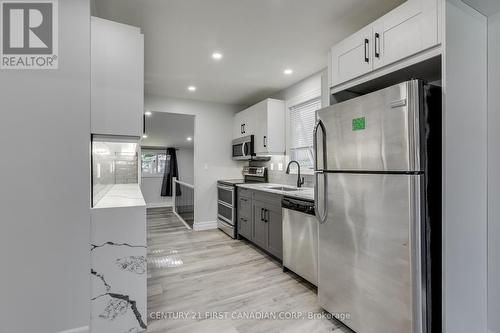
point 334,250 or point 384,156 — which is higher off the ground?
point 384,156

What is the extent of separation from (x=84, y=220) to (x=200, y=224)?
3055mm

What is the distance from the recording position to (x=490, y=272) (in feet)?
5.08

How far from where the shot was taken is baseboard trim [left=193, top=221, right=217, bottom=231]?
4514 mm

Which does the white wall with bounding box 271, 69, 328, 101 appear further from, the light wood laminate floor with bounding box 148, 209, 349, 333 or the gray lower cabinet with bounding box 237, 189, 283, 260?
the light wood laminate floor with bounding box 148, 209, 349, 333

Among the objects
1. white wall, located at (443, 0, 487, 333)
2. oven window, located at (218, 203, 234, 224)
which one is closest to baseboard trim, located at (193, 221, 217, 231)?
oven window, located at (218, 203, 234, 224)

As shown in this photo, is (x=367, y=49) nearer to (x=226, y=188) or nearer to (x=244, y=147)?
(x=244, y=147)

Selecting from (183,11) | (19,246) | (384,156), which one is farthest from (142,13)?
(384,156)

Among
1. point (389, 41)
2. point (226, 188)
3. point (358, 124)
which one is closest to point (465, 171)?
point (358, 124)

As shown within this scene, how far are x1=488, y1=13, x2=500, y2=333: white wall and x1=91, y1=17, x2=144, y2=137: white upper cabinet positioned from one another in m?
2.45

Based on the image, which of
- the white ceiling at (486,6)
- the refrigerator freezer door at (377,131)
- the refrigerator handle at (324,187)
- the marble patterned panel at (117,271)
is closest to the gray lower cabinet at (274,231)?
the refrigerator handle at (324,187)

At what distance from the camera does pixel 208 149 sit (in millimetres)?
4668

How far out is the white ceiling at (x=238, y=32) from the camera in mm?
1902

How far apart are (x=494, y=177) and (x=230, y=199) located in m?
3.29

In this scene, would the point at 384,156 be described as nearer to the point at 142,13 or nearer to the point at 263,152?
the point at 142,13
